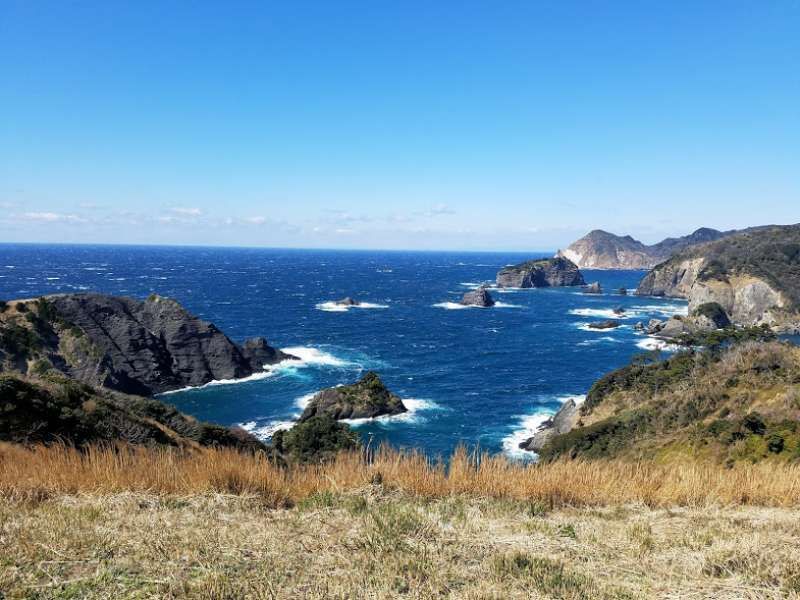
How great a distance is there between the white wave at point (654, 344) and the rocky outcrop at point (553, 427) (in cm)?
3957

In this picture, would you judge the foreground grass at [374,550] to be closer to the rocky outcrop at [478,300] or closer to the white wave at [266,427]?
the white wave at [266,427]

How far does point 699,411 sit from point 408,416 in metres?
23.4

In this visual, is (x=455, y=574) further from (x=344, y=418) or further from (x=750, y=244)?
(x=750, y=244)

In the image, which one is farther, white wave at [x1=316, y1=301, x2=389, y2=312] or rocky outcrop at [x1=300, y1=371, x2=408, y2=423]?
white wave at [x1=316, y1=301, x2=389, y2=312]

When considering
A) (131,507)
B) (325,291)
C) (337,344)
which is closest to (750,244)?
(325,291)

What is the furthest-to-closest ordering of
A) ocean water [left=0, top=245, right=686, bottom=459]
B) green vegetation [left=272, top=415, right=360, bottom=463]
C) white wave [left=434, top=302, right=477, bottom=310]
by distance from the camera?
white wave [left=434, top=302, right=477, bottom=310], ocean water [left=0, top=245, right=686, bottom=459], green vegetation [left=272, top=415, right=360, bottom=463]

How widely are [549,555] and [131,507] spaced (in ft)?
16.1

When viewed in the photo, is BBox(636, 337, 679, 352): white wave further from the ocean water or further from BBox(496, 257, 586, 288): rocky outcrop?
BBox(496, 257, 586, 288): rocky outcrop

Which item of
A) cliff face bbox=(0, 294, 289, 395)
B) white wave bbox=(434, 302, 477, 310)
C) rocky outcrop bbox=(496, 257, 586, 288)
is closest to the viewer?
cliff face bbox=(0, 294, 289, 395)

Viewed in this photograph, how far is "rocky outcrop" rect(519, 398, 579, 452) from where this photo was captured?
38906 millimetres

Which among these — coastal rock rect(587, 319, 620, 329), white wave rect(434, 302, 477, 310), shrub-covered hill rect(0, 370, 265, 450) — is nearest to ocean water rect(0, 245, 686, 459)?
white wave rect(434, 302, 477, 310)

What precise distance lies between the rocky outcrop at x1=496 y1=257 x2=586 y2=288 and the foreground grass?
6426 inches

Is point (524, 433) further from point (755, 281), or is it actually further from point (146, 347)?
point (755, 281)

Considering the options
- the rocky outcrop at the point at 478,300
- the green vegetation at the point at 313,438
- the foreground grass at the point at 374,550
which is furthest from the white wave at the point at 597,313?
the foreground grass at the point at 374,550
